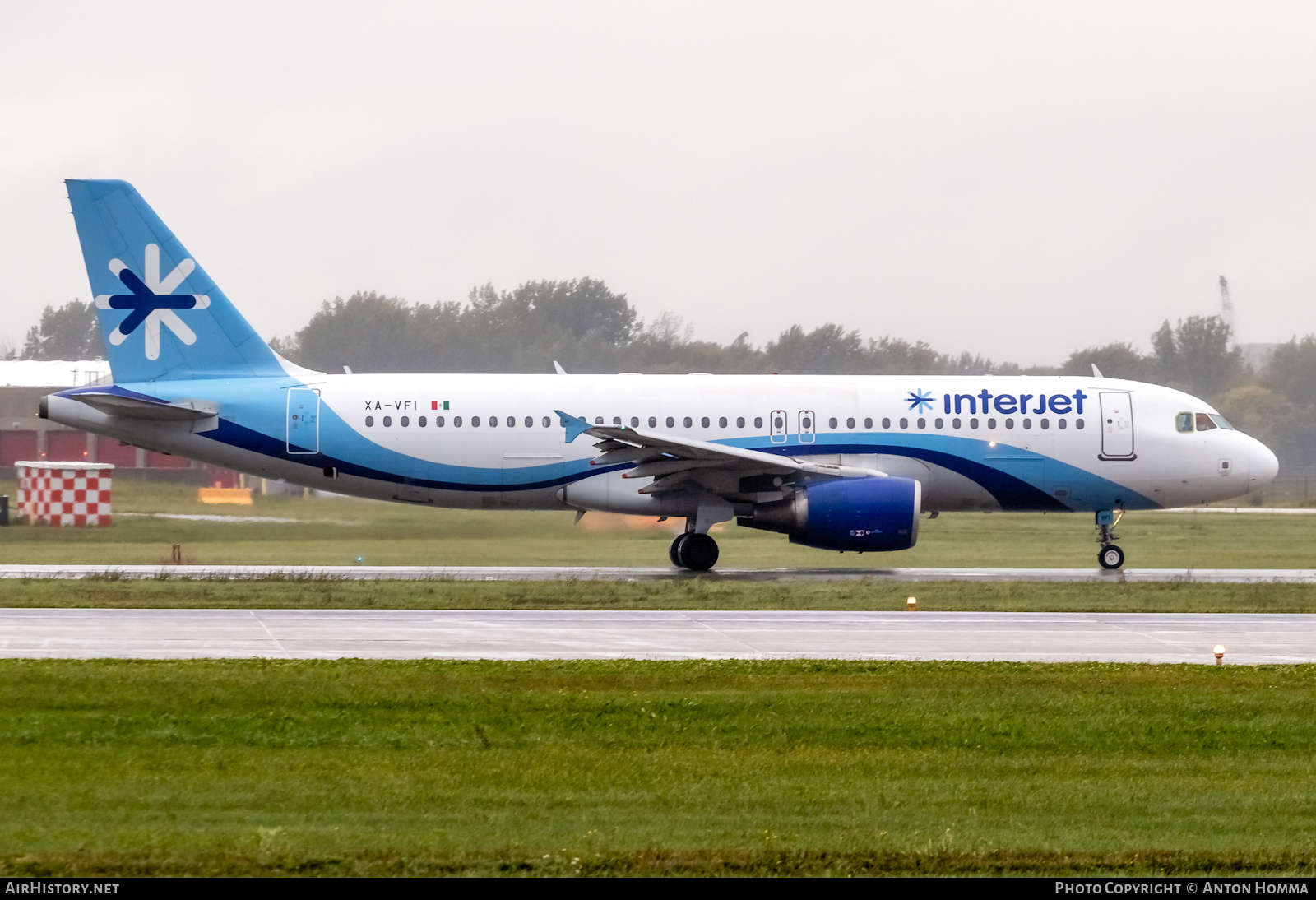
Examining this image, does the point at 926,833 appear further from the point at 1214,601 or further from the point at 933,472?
the point at 933,472

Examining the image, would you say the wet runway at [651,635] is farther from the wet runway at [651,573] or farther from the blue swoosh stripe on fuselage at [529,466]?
the blue swoosh stripe on fuselage at [529,466]

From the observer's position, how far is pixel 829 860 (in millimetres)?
7352

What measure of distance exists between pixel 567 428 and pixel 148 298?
7642mm

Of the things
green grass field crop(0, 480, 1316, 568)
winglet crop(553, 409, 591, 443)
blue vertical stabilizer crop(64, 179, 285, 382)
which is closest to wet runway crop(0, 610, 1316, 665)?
winglet crop(553, 409, 591, 443)

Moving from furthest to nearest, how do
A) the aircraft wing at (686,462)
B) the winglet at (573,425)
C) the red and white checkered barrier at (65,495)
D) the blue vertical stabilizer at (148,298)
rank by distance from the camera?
the red and white checkered barrier at (65,495) < the blue vertical stabilizer at (148,298) < the aircraft wing at (686,462) < the winglet at (573,425)

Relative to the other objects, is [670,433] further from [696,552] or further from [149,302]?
[149,302]

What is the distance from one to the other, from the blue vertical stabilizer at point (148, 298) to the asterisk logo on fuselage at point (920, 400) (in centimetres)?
1146

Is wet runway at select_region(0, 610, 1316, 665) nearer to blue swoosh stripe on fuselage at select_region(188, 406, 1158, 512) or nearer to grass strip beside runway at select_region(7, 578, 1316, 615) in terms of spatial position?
grass strip beside runway at select_region(7, 578, 1316, 615)

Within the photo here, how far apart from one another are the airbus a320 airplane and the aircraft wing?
0.06 meters

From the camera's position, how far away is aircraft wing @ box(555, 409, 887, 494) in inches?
963

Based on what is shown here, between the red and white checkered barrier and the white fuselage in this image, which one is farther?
the red and white checkered barrier

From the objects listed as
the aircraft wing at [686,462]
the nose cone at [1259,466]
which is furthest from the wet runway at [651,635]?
the nose cone at [1259,466]

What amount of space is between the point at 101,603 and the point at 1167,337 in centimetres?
4333

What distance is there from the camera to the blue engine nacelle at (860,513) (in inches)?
973
